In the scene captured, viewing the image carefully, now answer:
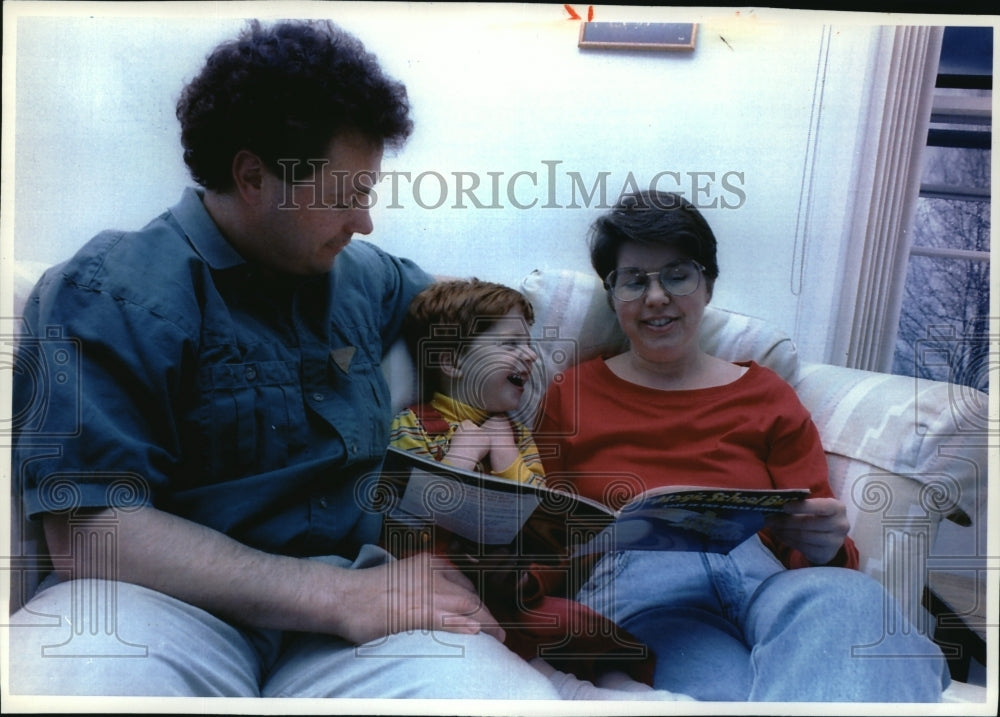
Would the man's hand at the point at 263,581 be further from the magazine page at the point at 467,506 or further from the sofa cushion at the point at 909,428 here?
the sofa cushion at the point at 909,428

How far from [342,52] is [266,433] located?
700 millimetres

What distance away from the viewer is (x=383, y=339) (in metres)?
1.96

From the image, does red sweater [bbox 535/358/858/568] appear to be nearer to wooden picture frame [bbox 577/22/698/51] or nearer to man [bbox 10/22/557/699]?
man [bbox 10/22/557/699]

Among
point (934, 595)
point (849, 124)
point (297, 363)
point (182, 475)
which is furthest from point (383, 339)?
point (934, 595)

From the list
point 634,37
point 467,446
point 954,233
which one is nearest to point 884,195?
point 954,233

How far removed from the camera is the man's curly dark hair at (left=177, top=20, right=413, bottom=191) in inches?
72.9

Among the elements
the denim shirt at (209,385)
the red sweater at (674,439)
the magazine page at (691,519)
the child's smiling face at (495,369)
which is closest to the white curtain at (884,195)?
the red sweater at (674,439)

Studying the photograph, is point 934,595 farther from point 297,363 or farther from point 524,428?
point 297,363

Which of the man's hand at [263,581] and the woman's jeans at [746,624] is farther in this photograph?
the woman's jeans at [746,624]

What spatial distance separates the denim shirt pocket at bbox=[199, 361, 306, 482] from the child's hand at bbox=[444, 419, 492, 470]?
0.27 metres

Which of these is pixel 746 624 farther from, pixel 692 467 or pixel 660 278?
pixel 660 278

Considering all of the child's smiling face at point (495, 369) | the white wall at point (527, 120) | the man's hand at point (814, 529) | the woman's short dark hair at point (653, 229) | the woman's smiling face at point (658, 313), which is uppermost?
the white wall at point (527, 120)

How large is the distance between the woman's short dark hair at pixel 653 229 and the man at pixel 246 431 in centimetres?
36

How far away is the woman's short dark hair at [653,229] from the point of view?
1949 mm
